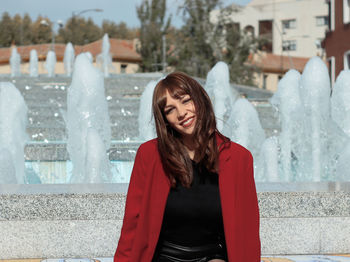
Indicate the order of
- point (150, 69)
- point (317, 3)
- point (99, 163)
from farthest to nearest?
point (317, 3), point (150, 69), point (99, 163)

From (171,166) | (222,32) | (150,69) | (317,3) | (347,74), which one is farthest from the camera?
(317,3)

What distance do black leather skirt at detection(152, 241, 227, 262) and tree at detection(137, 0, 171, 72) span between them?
3070 centimetres

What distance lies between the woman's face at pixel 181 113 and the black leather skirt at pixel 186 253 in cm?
42

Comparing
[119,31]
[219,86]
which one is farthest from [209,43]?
[119,31]

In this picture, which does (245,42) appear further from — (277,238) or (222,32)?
(277,238)

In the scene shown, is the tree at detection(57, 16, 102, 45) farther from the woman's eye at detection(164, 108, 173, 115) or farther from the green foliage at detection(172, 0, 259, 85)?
the woman's eye at detection(164, 108, 173, 115)

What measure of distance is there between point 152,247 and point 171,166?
0.31 metres

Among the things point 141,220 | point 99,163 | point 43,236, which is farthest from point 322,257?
point 99,163

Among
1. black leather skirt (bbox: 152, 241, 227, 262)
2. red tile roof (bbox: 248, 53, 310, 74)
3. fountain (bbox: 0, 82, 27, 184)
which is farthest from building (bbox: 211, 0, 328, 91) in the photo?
black leather skirt (bbox: 152, 241, 227, 262)

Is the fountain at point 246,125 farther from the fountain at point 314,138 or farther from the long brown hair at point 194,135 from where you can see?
the long brown hair at point 194,135

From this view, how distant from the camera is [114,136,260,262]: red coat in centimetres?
200

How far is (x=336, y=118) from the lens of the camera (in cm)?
875

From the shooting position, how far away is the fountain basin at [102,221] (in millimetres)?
3631

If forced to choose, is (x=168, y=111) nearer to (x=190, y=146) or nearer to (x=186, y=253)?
(x=190, y=146)
